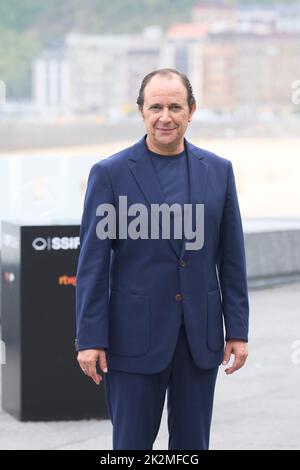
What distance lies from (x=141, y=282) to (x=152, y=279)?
33 mm

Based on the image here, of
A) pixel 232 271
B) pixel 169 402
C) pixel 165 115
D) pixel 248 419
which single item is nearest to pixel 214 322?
pixel 232 271

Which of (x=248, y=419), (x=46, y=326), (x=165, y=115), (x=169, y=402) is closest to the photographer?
(x=165, y=115)

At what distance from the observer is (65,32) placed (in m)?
117

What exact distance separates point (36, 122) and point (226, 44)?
2993cm

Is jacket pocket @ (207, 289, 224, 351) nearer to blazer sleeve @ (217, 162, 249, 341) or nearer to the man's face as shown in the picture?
blazer sleeve @ (217, 162, 249, 341)

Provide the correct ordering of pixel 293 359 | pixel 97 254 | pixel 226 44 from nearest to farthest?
1. pixel 97 254
2. pixel 293 359
3. pixel 226 44

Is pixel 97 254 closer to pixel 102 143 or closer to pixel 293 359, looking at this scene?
pixel 293 359

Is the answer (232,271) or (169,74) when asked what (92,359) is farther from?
(169,74)

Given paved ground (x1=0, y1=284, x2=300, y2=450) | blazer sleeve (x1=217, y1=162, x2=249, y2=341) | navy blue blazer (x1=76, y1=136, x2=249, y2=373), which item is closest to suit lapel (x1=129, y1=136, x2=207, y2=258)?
navy blue blazer (x1=76, y1=136, x2=249, y2=373)

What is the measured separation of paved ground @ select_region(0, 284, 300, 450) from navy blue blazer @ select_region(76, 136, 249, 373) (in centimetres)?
217

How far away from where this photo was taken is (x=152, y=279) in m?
3.35

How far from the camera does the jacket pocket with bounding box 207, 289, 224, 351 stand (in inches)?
134

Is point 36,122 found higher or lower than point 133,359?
higher

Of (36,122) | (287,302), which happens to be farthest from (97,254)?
(36,122)
